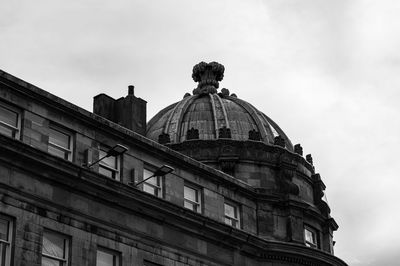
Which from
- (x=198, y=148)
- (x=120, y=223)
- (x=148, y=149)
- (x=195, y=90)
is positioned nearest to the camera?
(x=120, y=223)

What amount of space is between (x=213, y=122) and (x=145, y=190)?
51.5 ft

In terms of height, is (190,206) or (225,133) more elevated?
(225,133)

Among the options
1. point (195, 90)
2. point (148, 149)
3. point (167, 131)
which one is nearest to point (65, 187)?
point (148, 149)

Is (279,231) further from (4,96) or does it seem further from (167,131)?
(4,96)

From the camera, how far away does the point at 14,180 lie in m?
38.4

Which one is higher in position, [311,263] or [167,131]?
[167,131]

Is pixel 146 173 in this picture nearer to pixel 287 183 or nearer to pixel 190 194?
pixel 190 194

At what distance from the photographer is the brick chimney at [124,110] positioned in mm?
48250

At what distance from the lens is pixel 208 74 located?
221ft

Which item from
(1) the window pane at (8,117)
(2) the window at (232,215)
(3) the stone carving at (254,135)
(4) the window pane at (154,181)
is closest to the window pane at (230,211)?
(2) the window at (232,215)

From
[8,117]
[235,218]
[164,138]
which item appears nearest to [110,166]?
[8,117]

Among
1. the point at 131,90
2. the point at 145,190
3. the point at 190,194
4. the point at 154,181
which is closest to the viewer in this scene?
the point at 145,190

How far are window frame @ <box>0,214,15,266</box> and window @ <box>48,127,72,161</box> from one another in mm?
4381

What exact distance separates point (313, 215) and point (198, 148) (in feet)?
25.1
